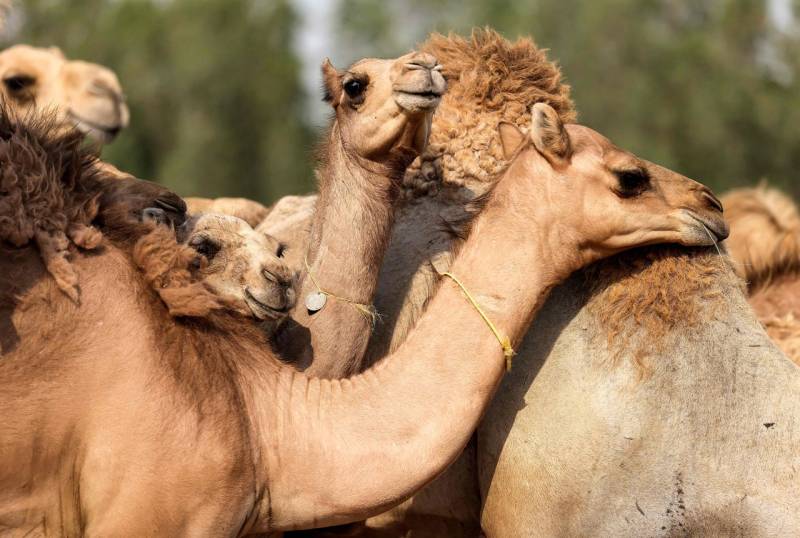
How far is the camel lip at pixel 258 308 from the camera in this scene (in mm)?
4965

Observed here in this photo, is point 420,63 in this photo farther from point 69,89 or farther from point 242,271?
point 69,89

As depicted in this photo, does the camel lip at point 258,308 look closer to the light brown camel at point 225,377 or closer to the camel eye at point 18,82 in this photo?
the light brown camel at point 225,377

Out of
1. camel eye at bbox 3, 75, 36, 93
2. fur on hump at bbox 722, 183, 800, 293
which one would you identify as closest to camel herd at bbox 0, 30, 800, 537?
fur on hump at bbox 722, 183, 800, 293

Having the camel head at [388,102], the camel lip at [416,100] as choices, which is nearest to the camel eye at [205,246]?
the camel head at [388,102]

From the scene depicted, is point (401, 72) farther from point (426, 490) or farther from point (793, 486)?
point (793, 486)

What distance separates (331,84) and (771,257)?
396 centimetres

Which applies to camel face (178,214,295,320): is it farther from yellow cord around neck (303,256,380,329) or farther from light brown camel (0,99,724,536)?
yellow cord around neck (303,256,380,329)

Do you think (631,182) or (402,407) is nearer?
(402,407)

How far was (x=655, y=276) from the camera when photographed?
534cm

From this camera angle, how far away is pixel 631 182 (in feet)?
16.7

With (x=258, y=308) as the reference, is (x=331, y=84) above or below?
above

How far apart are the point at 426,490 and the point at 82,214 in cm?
205

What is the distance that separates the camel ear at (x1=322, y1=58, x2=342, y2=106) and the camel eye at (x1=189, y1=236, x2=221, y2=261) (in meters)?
0.91

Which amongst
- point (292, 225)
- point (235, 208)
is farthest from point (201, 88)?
point (292, 225)
